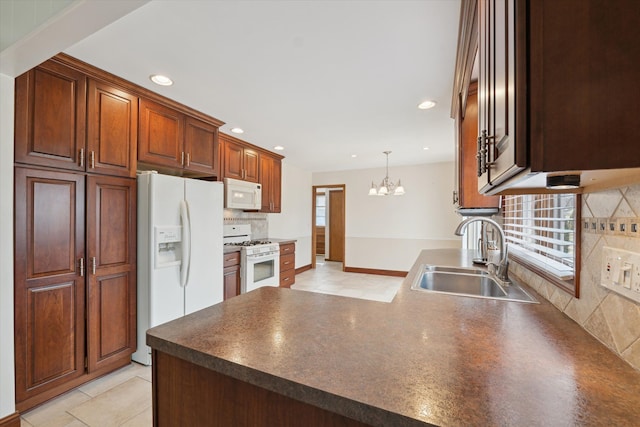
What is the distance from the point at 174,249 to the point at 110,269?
49 cm

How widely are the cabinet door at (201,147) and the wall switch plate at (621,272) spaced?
3050 mm

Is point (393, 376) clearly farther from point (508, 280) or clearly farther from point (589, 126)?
point (508, 280)

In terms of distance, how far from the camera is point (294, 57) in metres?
1.89

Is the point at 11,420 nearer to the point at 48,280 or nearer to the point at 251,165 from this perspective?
the point at 48,280

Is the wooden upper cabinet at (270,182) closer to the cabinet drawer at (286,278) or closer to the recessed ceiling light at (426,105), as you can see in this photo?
the cabinet drawer at (286,278)

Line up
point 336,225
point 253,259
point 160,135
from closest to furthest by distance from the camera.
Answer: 1. point 160,135
2. point 253,259
3. point 336,225

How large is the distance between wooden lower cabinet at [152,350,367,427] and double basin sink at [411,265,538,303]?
1.08 meters

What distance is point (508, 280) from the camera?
162 cm

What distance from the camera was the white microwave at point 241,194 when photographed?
358 cm

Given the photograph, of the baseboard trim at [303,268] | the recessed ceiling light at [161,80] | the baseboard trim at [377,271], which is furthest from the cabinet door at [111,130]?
the baseboard trim at [377,271]

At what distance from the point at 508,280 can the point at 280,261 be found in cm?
329

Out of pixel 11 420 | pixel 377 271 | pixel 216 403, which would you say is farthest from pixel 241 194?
pixel 377 271

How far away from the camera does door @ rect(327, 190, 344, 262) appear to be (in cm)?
792

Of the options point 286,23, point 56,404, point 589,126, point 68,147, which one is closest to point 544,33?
point 589,126
